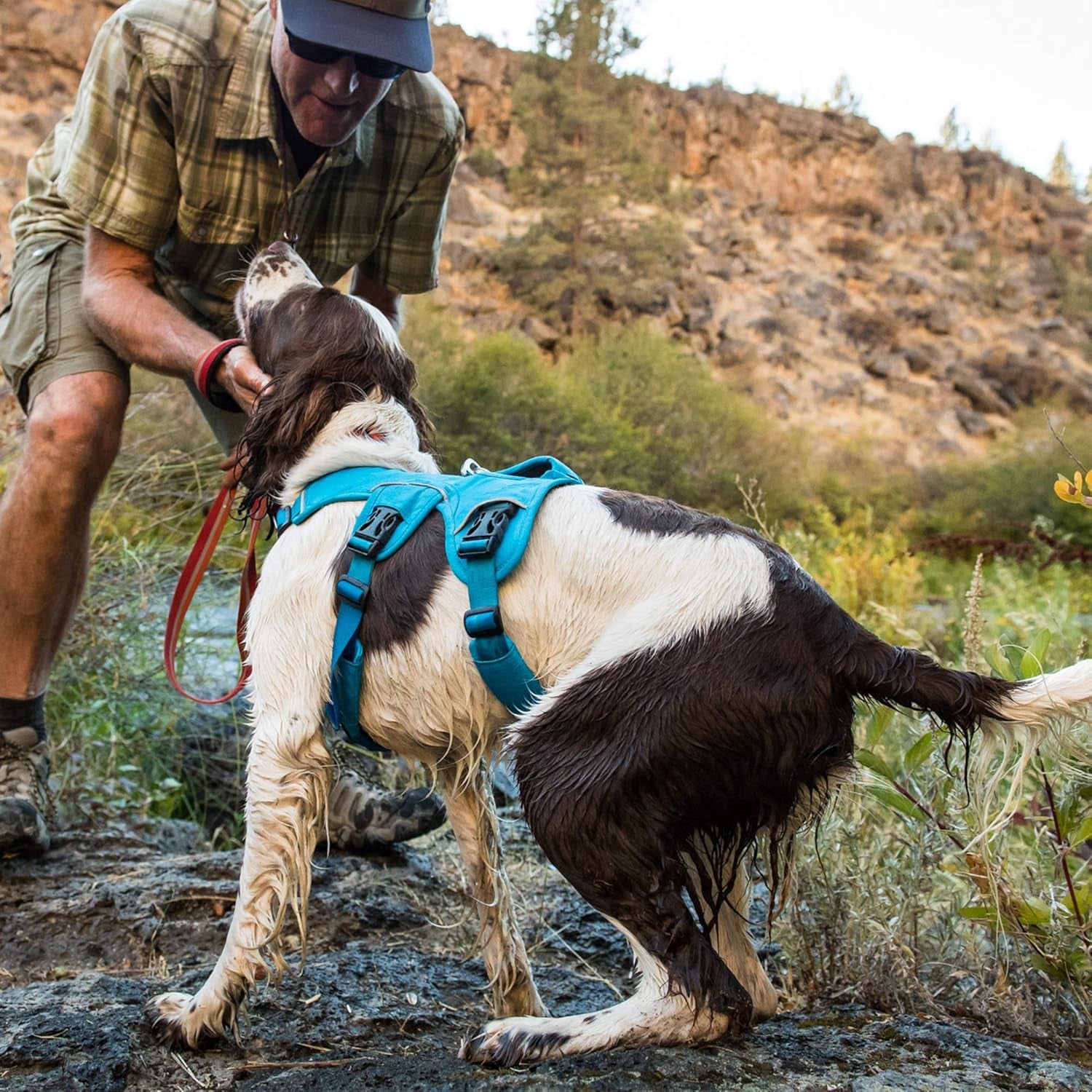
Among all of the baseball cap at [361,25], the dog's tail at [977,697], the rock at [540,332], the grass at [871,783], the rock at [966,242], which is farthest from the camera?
the rock at [966,242]

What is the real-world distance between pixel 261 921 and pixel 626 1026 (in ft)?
2.54

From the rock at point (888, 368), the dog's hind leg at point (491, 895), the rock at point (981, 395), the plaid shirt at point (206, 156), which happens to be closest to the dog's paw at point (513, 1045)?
the dog's hind leg at point (491, 895)

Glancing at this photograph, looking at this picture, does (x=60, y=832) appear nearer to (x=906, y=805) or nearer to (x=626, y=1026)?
(x=626, y=1026)

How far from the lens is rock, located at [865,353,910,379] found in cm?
2498

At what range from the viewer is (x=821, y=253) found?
28.6 m

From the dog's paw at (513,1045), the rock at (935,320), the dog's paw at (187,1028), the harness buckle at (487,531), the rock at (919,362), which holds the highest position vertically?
the rock at (935,320)

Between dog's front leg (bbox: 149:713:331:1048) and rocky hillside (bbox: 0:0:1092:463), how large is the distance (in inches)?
637

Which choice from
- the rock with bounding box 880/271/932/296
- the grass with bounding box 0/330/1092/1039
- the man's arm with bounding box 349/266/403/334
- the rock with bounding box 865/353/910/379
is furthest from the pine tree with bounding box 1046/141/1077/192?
the man's arm with bounding box 349/266/403/334

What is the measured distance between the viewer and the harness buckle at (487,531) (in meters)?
1.99

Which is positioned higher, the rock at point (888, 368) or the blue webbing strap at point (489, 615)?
the rock at point (888, 368)

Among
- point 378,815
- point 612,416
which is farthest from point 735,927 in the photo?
point 612,416

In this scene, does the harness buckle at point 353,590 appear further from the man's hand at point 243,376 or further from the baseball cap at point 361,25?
the baseball cap at point 361,25

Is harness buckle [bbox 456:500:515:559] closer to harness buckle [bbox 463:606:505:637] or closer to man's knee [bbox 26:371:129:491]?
harness buckle [bbox 463:606:505:637]

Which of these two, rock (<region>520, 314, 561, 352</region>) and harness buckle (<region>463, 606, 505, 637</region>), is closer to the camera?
harness buckle (<region>463, 606, 505, 637</region>)
